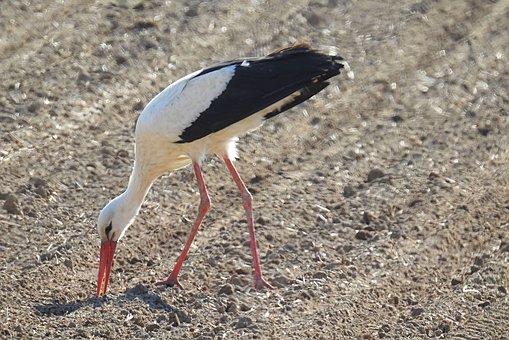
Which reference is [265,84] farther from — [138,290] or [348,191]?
[138,290]

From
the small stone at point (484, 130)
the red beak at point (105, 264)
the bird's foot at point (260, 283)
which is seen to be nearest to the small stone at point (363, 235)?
the bird's foot at point (260, 283)

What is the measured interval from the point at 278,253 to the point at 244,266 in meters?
0.34

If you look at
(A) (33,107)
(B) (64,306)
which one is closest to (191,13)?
(A) (33,107)

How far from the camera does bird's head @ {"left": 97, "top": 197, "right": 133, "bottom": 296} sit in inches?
365

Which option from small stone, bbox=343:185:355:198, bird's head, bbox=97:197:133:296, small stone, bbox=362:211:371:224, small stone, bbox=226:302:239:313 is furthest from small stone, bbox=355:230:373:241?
bird's head, bbox=97:197:133:296

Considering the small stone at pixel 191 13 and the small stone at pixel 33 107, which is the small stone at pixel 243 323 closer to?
→ the small stone at pixel 33 107

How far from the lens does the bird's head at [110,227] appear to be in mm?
9273

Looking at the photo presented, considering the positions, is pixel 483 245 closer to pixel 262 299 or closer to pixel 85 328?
pixel 262 299

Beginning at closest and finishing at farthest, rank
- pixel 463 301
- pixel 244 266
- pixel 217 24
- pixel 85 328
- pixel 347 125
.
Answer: pixel 85 328 < pixel 463 301 < pixel 244 266 < pixel 347 125 < pixel 217 24

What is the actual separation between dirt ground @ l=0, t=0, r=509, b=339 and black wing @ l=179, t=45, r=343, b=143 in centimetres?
104

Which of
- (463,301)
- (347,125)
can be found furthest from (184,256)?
(347,125)

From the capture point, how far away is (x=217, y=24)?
45.7 feet

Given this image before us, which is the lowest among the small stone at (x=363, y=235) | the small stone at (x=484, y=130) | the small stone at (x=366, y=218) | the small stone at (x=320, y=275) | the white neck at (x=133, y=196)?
the small stone at (x=484, y=130)

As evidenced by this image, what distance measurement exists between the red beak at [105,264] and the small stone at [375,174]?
8.65ft
